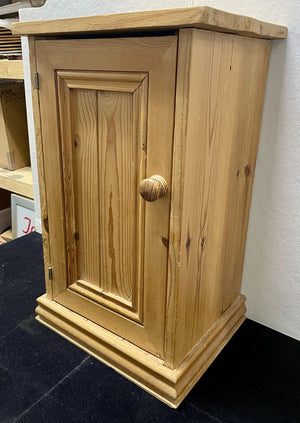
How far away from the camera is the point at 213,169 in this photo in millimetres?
720

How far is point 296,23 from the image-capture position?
31.1 inches

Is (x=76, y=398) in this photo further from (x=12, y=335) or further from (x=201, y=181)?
(x=201, y=181)

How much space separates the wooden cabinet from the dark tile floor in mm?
33

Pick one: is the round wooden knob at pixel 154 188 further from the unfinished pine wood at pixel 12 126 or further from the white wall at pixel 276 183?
the unfinished pine wood at pixel 12 126

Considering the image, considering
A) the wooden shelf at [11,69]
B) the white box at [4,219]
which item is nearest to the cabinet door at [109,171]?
the wooden shelf at [11,69]

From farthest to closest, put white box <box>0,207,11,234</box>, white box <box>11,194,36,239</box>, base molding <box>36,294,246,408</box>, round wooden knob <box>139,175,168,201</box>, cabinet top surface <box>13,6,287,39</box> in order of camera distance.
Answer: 1. white box <box>0,207,11,234</box>
2. white box <box>11,194,36,239</box>
3. base molding <box>36,294,246,408</box>
4. round wooden knob <box>139,175,168,201</box>
5. cabinet top surface <box>13,6,287,39</box>

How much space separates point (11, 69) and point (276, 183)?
100cm

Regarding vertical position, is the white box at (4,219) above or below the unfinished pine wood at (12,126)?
below

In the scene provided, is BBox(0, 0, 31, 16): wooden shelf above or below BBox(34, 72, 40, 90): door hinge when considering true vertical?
above

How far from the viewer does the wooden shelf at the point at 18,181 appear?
151 cm

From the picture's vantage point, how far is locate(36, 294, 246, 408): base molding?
2.50 feet

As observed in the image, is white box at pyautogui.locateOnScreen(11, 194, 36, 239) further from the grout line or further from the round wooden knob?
the round wooden knob

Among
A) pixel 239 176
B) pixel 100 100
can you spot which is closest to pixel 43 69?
pixel 100 100

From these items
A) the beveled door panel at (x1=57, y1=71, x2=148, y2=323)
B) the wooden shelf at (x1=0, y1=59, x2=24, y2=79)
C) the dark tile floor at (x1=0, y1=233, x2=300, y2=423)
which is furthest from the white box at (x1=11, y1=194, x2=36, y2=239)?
the beveled door panel at (x1=57, y1=71, x2=148, y2=323)
